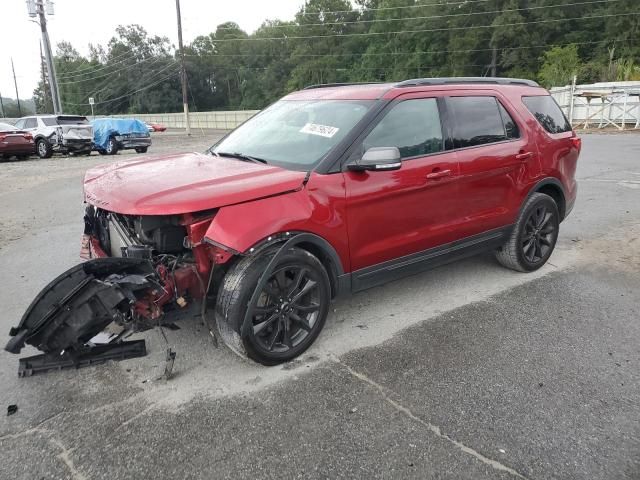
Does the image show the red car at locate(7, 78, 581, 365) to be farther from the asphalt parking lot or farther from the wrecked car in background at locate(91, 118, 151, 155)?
the wrecked car in background at locate(91, 118, 151, 155)

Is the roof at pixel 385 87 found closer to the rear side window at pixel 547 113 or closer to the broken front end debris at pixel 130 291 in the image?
the rear side window at pixel 547 113

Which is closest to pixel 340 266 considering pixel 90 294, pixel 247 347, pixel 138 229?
pixel 247 347

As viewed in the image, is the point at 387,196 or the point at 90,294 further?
the point at 387,196

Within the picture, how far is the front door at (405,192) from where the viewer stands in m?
3.67

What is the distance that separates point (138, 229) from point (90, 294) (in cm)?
61

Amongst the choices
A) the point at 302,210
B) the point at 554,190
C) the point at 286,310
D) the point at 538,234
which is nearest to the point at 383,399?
the point at 286,310

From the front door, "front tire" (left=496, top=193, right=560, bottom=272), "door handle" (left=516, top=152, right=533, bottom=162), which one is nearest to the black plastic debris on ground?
the front door

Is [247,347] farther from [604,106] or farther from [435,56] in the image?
[435,56]

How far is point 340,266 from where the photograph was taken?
3648mm

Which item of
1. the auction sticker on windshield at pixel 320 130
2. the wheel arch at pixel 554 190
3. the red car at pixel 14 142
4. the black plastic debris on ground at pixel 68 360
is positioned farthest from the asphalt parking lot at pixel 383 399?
the red car at pixel 14 142

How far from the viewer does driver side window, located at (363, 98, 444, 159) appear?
3.81m

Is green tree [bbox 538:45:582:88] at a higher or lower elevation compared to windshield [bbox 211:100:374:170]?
higher

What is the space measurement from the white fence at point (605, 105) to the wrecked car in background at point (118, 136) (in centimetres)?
2040

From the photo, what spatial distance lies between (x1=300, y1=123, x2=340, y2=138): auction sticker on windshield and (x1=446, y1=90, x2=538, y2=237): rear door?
44.2 inches
